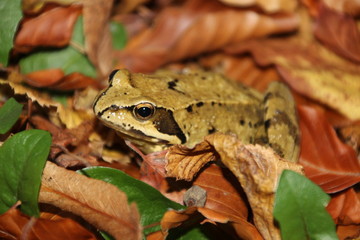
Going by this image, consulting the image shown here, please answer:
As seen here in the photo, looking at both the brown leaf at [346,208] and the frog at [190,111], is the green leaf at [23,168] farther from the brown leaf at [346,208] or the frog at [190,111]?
the brown leaf at [346,208]

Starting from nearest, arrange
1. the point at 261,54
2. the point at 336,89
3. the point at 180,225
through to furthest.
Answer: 1. the point at 180,225
2. the point at 336,89
3. the point at 261,54

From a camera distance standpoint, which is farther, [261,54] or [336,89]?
[261,54]

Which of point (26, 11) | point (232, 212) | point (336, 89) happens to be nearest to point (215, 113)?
point (232, 212)

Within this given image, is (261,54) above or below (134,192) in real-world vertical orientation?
above

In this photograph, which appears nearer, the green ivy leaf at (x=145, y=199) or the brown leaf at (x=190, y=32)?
the green ivy leaf at (x=145, y=199)

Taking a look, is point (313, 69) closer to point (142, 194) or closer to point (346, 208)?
point (346, 208)

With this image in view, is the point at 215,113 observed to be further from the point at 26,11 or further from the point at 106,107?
the point at 26,11

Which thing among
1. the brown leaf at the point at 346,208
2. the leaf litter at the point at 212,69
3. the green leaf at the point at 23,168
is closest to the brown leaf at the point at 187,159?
the leaf litter at the point at 212,69

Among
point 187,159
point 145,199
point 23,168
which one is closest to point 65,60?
point 23,168
